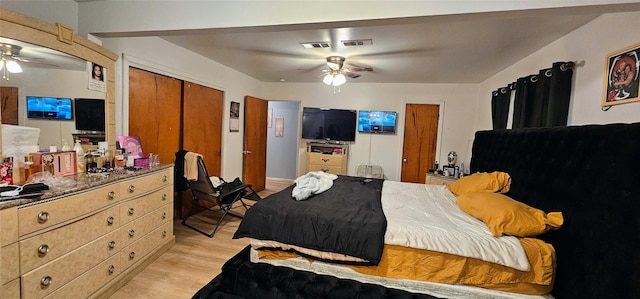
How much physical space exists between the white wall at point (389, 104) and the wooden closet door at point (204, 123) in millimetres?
1713

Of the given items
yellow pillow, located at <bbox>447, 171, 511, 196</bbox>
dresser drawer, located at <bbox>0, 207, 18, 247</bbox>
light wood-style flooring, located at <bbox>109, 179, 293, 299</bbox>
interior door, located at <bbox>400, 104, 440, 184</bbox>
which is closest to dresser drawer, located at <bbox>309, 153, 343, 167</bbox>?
interior door, located at <bbox>400, 104, 440, 184</bbox>

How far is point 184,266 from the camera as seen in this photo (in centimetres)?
249

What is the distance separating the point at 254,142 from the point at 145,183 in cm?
296

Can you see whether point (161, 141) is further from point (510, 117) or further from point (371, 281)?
point (510, 117)

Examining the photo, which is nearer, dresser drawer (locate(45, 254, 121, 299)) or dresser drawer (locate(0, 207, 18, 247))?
dresser drawer (locate(0, 207, 18, 247))

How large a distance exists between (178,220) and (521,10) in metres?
4.20

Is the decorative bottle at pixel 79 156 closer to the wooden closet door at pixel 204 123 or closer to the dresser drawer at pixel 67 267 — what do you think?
the dresser drawer at pixel 67 267

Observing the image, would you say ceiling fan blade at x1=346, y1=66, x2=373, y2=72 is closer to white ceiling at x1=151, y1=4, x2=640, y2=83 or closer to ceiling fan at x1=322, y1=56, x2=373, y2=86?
ceiling fan at x1=322, y1=56, x2=373, y2=86

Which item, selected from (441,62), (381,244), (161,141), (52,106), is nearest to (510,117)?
(441,62)

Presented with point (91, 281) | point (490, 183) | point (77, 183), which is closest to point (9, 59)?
point (77, 183)

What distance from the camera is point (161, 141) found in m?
3.29

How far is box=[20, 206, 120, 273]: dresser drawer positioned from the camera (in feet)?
4.76

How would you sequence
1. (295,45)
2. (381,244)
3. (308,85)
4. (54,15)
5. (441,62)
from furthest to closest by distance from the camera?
(308,85) → (441,62) → (295,45) → (54,15) → (381,244)

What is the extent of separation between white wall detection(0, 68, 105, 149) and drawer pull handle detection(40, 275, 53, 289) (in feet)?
3.22
